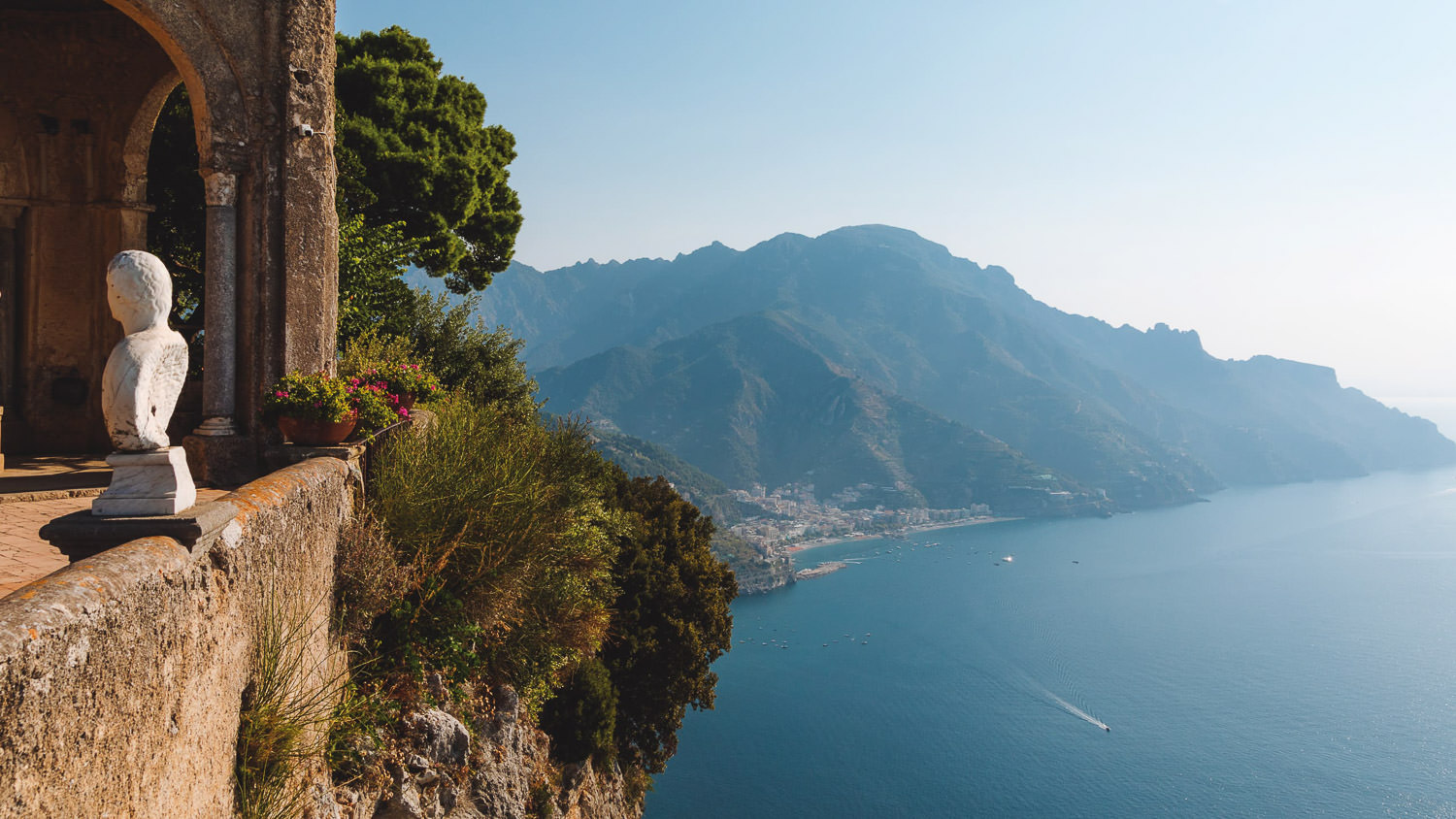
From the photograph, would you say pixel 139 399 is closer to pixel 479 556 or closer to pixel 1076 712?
pixel 479 556

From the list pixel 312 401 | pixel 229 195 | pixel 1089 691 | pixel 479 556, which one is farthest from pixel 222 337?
pixel 1089 691

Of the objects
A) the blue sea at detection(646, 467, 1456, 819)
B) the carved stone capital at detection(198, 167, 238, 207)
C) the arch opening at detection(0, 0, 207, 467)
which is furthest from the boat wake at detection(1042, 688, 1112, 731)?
the carved stone capital at detection(198, 167, 238, 207)

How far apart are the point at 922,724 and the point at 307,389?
212 feet

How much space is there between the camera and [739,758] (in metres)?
58.3

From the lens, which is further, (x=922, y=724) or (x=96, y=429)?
(x=922, y=724)

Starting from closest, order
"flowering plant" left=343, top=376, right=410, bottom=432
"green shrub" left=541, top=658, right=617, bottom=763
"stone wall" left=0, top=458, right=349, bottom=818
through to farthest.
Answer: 1. "stone wall" left=0, top=458, right=349, bottom=818
2. "flowering plant" left=343, top=376, right=410, bottom=432
3. "green shrub" left=541, top=658, right=617, bottom=763

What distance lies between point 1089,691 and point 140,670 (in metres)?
76.9

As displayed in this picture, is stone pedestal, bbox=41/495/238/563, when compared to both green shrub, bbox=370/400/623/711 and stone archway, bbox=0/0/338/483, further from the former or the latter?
stone archway, bbox=0/0/338/483

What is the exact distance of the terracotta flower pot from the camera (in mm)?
6355

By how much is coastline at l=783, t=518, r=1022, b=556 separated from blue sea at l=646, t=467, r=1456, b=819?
886 cm

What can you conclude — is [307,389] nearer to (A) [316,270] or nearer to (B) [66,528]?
(A) [316,270]

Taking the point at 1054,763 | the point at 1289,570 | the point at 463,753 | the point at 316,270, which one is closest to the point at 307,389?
the point at 316,270

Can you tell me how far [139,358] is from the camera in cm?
334

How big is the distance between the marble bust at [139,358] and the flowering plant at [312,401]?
2.89m
